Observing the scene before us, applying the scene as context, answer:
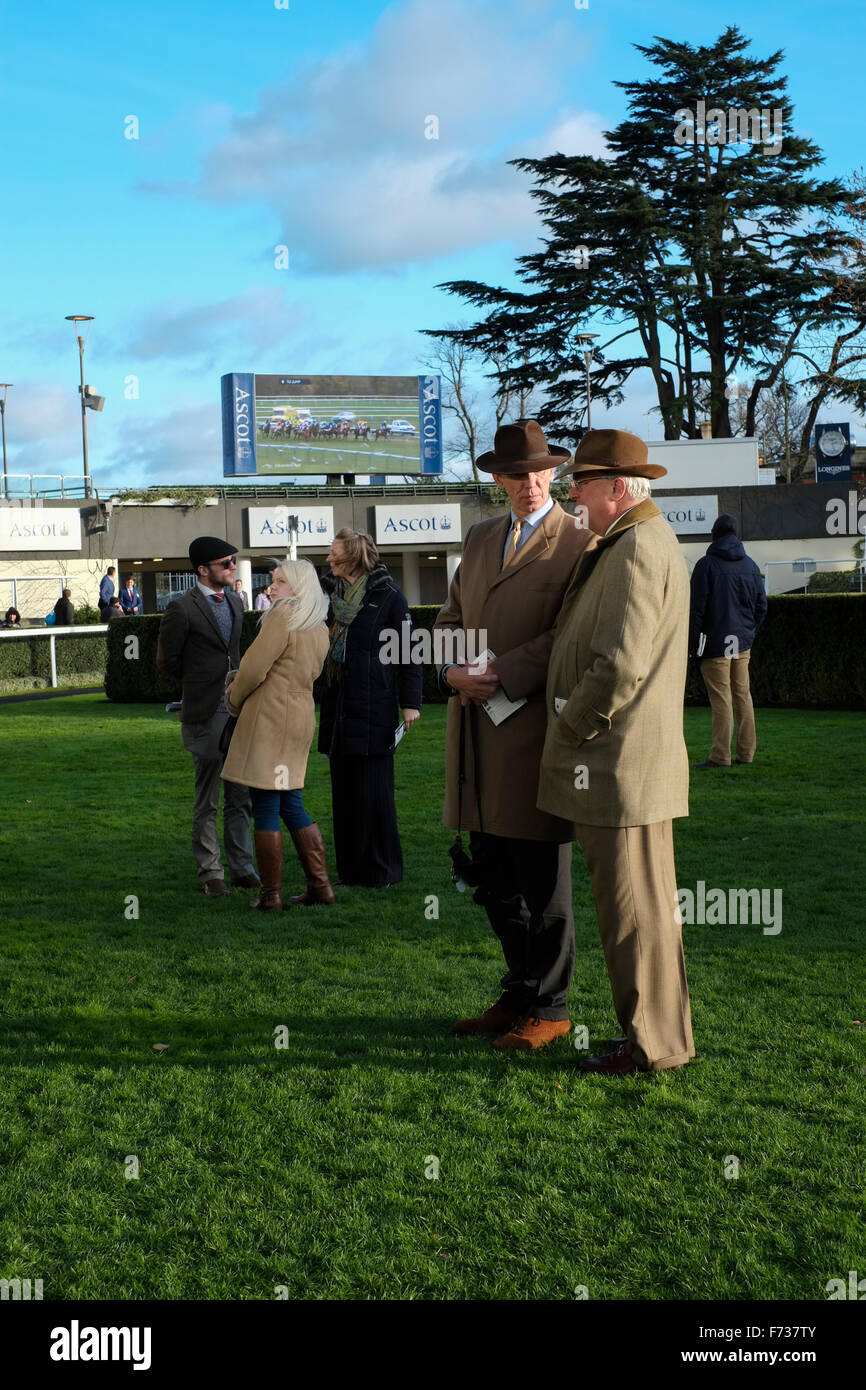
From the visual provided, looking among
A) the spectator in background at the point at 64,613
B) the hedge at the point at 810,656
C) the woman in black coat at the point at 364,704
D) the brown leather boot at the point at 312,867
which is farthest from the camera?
the spectator in background at the point at 64,613

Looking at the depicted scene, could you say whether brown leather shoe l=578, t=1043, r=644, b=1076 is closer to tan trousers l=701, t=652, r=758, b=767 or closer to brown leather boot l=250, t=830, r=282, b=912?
brown leather boot l=250, t=830, r=282, b=912

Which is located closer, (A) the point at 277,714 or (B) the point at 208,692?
(A) the point at 277,714

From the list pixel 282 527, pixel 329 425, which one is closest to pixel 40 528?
pixel 282 527

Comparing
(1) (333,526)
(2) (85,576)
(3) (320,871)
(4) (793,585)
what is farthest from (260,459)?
(3) (320,871)

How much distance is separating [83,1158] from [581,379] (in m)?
40.1

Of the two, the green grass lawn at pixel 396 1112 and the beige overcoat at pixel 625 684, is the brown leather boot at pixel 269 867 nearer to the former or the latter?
the green grass lawn at pixel 396 1112

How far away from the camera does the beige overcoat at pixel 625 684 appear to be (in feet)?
13.7

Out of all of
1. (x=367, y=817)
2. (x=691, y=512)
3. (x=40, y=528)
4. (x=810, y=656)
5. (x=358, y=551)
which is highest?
(x=691, y=512)

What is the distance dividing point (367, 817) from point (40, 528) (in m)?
37.4

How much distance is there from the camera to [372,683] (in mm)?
7520

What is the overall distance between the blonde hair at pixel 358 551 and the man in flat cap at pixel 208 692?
685mm

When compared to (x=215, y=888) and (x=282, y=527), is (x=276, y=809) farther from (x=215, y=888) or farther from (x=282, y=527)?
(x=282, y=527)

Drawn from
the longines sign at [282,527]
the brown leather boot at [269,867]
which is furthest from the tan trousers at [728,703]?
the longines sign at [282,527]

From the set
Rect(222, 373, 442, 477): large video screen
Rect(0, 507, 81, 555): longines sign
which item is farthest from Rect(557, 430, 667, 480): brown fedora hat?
Rect(222, 373, 442, 477): large video screen
